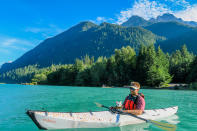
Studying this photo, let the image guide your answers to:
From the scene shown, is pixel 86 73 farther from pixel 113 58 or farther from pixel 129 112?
pixel 129 112

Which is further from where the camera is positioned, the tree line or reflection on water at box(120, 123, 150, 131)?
the tree line

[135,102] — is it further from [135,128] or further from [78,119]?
[78,119]

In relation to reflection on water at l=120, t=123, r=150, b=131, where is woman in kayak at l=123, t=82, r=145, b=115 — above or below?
above

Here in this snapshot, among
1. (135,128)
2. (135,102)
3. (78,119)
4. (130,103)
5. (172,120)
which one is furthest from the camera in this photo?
(172,120)

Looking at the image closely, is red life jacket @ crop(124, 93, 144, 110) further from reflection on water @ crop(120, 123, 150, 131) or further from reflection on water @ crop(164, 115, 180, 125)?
reflection on water @ crop(164, 115, 180, 125)

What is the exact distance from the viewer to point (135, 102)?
10836 millimetres

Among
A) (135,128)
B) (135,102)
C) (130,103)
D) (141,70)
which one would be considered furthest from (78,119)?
(141,70)

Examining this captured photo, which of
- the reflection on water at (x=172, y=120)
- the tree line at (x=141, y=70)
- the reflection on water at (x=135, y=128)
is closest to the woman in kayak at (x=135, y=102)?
the reflection on water at (x=135, y=128)

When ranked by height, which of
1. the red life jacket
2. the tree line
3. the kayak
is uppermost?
the tree line

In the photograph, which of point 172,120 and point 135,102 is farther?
point 172,120

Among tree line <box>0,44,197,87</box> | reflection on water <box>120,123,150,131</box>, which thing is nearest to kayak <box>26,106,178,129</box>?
reflection on water <box>120,123,150,131</box>

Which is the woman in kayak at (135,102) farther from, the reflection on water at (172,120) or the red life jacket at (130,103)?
the reflection on water at (172,120)

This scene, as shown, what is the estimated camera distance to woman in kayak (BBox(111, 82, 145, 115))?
1054 cm

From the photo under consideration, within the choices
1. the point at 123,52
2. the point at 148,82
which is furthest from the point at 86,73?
the point at 148,82
